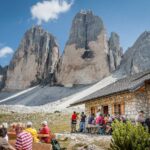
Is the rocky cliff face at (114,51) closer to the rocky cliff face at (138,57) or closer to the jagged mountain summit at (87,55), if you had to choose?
the jagged mountain summit at (87,55)

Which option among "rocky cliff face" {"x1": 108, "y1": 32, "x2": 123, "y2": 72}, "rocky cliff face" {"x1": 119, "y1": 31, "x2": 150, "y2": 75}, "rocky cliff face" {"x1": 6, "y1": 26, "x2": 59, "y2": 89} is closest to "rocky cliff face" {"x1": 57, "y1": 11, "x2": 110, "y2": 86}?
"rocky cliff face" {"x1": 108, "y1": 32, "x2": 123, "y2": 72}

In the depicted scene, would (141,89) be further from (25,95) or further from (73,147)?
(25,95)

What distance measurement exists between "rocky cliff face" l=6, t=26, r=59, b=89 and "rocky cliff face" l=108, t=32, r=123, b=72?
16.3 m

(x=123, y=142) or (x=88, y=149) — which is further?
(x=88, y=149)

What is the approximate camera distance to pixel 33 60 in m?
100

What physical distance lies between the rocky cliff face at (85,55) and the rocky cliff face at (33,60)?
5866 mm

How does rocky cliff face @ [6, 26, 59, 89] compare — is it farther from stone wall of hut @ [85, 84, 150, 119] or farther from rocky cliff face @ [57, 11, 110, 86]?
stone wall of hut @ [85, 84, 150, 119]

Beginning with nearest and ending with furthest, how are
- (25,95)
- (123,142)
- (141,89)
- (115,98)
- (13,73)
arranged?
(123,142) → (141,89) → (115,98) → (25,95) → (13,73)

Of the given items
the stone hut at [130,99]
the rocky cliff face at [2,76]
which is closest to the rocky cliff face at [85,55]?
the rocky cliff face at [2,76]

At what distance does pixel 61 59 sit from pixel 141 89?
2870 inches

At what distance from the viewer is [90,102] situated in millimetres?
27969

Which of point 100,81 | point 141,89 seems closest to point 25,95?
point 100,81

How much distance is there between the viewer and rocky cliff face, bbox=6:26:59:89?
98.5 metres

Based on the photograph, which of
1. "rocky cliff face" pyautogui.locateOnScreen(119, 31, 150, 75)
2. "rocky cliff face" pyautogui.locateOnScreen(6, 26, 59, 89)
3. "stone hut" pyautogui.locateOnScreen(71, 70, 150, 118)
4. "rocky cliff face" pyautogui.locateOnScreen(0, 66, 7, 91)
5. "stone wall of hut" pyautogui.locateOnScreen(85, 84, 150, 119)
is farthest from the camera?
"rocky cliff face" pyautogui.locateOnScreen(0, 66, 7, 91)
